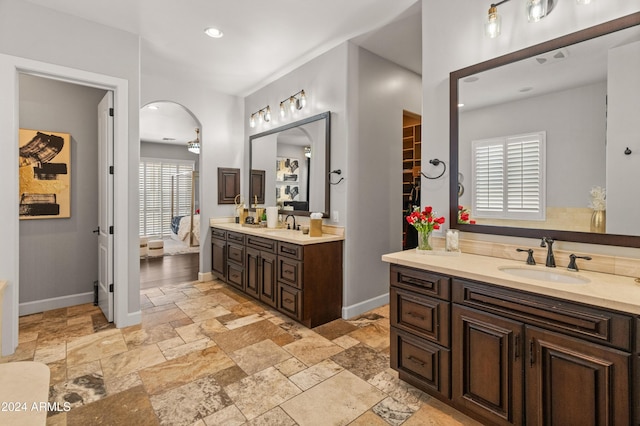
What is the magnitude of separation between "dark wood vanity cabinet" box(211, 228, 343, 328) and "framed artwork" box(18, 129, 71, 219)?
218 cm

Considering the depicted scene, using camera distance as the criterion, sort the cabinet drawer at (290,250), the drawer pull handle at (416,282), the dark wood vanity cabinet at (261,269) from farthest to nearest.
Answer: the dark wood vanity cabinet at (261,269) < the cabinet drawer at (290,250) < the drawer pull handle at (416,282)

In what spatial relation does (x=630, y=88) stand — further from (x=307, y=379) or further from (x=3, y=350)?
(x=3, y=350)

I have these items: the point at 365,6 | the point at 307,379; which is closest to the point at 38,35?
the point at 365,6

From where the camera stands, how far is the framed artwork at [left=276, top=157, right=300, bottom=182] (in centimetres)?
404

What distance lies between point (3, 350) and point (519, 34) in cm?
459

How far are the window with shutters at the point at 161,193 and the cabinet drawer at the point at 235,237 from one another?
6105 mm

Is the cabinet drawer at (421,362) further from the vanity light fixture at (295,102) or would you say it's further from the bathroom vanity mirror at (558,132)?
the vanity light fixture at (295,102)

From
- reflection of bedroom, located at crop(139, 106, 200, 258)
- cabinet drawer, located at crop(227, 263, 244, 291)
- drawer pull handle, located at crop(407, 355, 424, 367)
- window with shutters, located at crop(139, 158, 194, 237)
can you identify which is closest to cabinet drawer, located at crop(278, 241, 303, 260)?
cabinet drawer, located at crop(227, 263, 244, 291)

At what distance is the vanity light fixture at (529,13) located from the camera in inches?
76.6

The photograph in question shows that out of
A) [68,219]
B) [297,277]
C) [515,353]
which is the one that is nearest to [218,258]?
[68,219]

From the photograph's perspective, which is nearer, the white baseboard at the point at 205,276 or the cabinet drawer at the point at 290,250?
the cabinet drawer at the point at 290,250

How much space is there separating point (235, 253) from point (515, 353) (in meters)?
3.41

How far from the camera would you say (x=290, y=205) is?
4.20 metres

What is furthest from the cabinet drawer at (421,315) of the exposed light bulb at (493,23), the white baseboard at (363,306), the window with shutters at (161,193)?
the window with shutters at (161,193)
